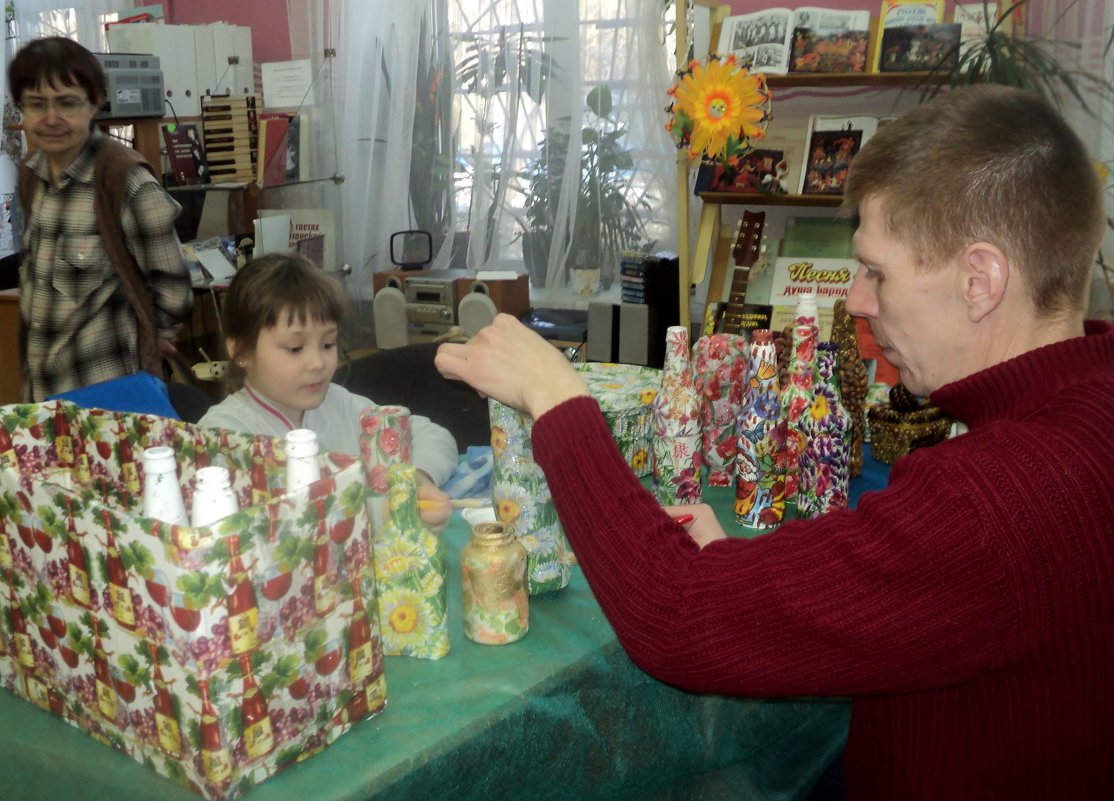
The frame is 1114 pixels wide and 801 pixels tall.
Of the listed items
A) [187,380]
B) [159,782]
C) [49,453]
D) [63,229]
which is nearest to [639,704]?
[159,782]

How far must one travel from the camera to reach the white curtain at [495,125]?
3.74m

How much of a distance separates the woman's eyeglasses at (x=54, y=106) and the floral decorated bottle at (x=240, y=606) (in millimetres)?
1895

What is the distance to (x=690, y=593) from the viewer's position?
0.85 meters

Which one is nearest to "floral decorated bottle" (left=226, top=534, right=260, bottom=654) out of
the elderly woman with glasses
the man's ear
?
the man's ear

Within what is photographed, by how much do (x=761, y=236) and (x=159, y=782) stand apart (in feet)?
8.23

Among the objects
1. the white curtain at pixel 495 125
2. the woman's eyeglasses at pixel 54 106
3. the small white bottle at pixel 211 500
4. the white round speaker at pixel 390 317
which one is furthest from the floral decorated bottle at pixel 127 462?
the white curtain at pixel 495 125

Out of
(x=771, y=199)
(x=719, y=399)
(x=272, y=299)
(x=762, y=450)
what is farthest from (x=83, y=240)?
(x=771, y=199)

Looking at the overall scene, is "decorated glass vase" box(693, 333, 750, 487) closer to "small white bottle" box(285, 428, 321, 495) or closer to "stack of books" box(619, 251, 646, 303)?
"small white bottle" box(285, 428, 321, 495)

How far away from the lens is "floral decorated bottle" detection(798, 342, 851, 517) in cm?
148

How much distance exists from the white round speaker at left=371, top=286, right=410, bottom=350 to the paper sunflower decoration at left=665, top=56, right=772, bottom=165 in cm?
176

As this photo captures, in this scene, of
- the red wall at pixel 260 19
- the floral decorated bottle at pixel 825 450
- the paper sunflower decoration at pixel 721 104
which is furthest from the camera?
the red wall at pixel 260 19

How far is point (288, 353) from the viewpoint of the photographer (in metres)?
1.76

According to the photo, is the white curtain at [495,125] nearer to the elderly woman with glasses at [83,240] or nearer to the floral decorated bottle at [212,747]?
the elderly woman with glasses at [83,240]

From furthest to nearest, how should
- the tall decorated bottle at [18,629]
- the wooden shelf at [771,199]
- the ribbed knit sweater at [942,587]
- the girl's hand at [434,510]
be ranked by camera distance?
1. the wooden shelf at [771,199]
2. the girl's hand at [434,510]
3. the tall decorated bottle at [18,629]
4. the ribbed knit sweater at [942,587]
